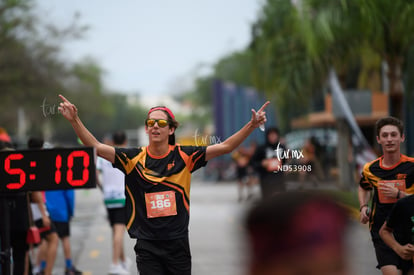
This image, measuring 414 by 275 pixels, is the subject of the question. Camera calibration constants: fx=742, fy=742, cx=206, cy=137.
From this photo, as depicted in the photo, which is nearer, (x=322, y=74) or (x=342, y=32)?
(x=342, y=32)

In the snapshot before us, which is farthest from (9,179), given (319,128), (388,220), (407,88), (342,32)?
(319,128)

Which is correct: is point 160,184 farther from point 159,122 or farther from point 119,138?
point 119,138

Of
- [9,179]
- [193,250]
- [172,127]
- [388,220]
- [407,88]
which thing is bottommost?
[193,250]

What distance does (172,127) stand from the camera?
5.38 metres

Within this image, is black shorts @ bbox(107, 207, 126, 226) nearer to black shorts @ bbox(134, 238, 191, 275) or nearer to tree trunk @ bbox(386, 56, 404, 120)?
black shorts @ bbox(134, 238, 191, 275)

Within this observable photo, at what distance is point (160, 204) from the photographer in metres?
5.13

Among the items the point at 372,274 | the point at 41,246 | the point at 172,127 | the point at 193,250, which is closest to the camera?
the point at 172,127

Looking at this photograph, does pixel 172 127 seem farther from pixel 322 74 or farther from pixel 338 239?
pixel 322 74

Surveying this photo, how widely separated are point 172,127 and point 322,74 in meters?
13.2

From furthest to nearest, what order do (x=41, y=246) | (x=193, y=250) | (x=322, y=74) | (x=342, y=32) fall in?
(x=322, y=74)
(x=342, y=32)
(x=193, y=250)
(x=41, y=246)

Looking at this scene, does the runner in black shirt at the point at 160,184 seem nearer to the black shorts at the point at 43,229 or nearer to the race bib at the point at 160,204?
the race bib at the point at 160,204

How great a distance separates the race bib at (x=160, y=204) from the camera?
5.12 metres

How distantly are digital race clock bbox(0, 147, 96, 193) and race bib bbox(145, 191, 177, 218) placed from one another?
1.48 ft

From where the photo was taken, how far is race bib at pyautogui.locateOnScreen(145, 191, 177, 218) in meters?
5.12
